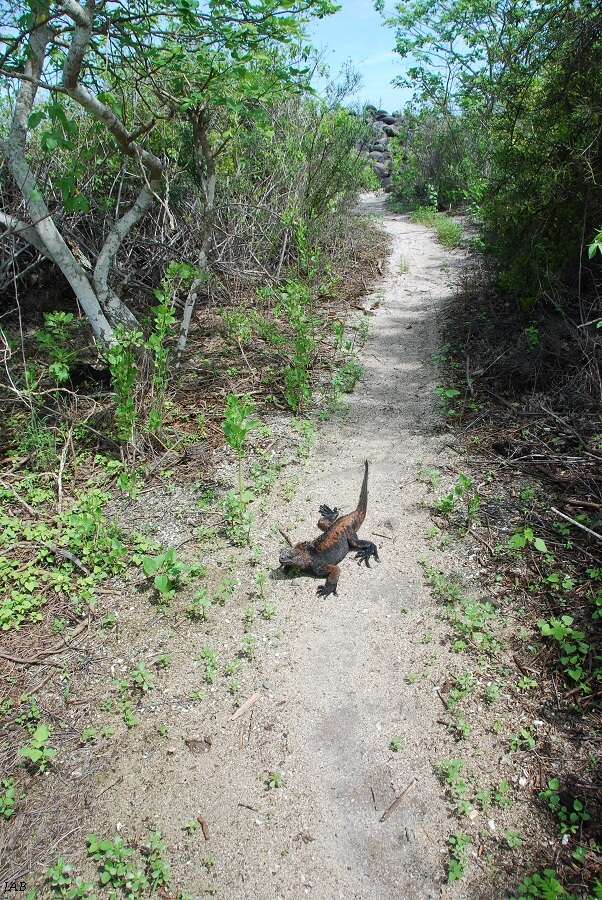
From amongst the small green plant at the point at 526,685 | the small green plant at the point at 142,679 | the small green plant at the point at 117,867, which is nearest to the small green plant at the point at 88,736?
the small green plant at the point at 142,679

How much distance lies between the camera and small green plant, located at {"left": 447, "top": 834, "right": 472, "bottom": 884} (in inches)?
94.3

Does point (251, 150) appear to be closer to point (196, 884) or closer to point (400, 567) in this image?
point (400, 567)

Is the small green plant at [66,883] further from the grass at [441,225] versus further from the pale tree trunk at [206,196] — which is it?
the grass at [441,225]

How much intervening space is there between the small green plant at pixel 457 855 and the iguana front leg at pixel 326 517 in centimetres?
219

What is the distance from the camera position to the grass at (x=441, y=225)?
496 inches

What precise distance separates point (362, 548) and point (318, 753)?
160 cm

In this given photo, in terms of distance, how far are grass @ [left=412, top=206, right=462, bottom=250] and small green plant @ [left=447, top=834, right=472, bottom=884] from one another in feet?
39.5

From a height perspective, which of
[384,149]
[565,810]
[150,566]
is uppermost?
[384,149]

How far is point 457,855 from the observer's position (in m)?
2.46

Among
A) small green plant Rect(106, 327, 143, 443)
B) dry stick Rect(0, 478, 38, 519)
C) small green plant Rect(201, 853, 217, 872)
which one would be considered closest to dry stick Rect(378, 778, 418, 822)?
small green plant Rect(201, 853, 217, 872)

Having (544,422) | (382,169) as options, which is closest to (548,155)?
(544,422)

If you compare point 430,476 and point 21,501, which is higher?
point 430,476

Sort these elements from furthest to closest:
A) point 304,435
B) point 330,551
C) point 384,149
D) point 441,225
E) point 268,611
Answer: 1. point 384,149
2. point 441,225
3. point 304,435
4. point 330,551
5. point 268,611

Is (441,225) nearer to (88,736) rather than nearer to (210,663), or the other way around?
(210,663)
